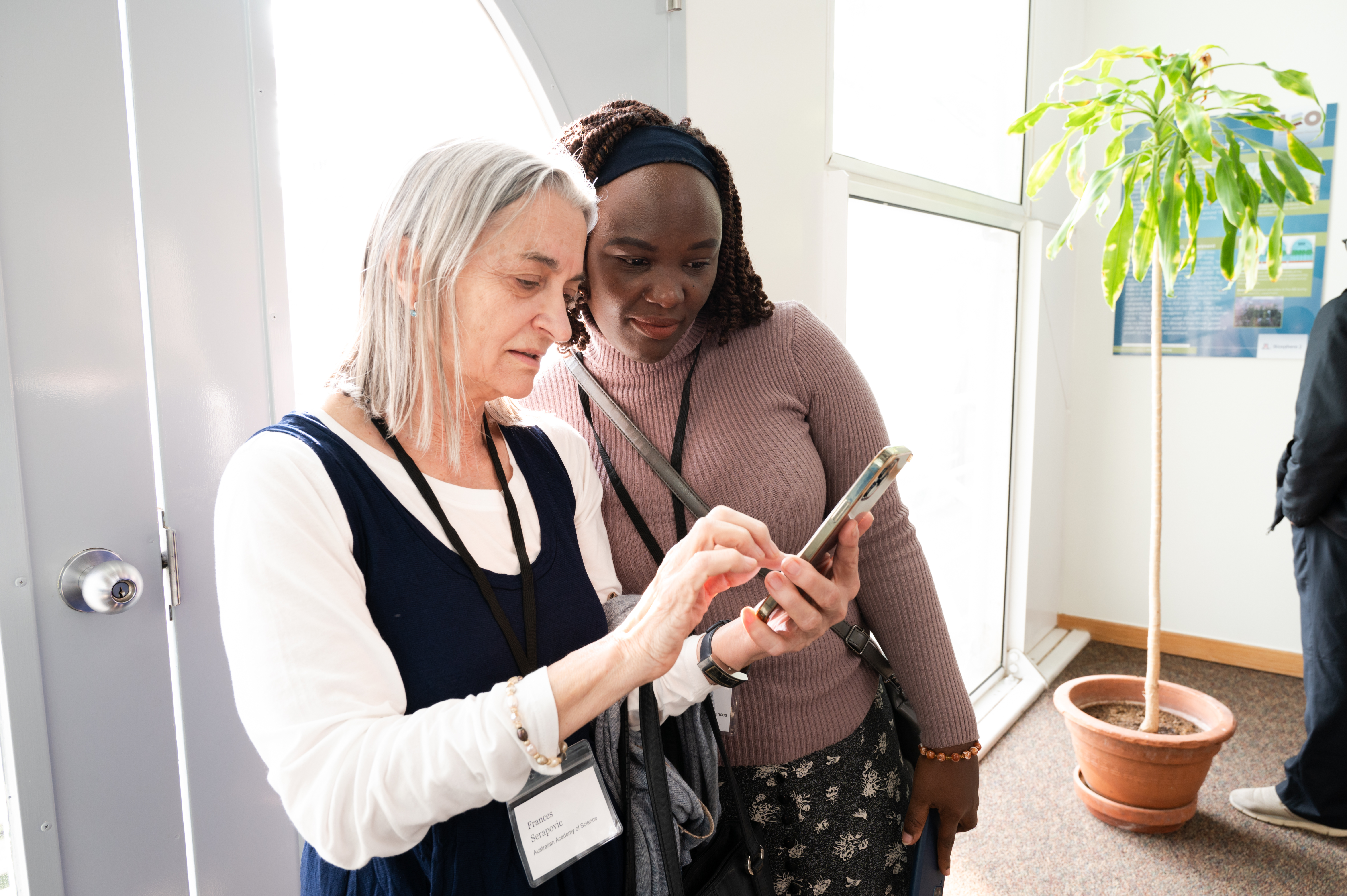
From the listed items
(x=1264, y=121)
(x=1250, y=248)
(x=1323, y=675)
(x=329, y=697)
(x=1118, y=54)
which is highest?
(x=1118, y=54)

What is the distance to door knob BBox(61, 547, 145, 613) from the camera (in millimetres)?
1009

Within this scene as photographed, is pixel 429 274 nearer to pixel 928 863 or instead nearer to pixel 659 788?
pixel 659 788

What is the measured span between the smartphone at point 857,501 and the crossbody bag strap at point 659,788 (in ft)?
0.61

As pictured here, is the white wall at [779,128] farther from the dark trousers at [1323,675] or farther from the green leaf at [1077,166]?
the dark trousers at [1323,675]

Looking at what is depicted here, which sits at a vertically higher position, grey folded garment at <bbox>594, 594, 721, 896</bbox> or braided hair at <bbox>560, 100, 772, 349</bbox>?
braided hair at <bbox>560, 100, 772, 349</bbox>

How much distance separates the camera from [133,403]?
1059 mm

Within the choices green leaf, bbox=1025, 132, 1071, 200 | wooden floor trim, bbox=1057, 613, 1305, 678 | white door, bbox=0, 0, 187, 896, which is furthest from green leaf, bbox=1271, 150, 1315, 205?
white door, bbox=0, 0, 187, 896

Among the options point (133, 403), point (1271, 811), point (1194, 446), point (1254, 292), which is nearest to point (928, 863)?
point (133, 403)

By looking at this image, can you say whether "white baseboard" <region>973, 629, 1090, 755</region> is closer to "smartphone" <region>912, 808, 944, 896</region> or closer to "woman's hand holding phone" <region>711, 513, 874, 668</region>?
"smartphone" <region>912, 808, 944, 896</region>

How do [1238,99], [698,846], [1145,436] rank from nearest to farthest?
[698,846] → [1238,99] → [1145,436]

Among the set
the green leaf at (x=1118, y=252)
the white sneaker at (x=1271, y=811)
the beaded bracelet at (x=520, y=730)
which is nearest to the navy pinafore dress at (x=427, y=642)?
the beaded bracelet at (x=520, y=730)

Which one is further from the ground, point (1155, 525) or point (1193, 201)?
point (1193, 201)

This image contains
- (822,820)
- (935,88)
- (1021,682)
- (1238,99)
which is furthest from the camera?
(1021,682)

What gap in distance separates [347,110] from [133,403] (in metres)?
0.65
